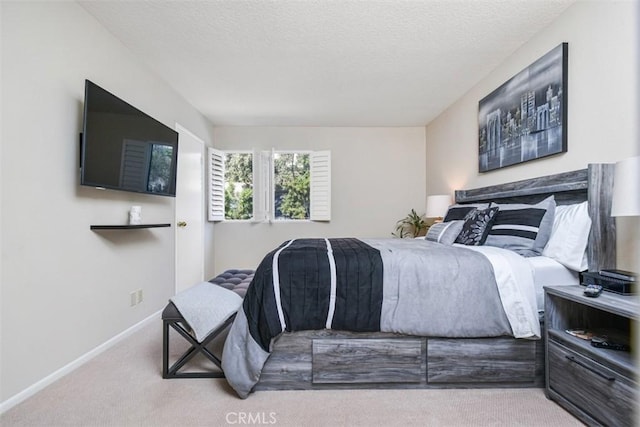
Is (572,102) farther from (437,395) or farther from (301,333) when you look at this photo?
(301,333)

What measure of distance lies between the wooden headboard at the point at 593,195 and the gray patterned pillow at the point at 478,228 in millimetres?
355

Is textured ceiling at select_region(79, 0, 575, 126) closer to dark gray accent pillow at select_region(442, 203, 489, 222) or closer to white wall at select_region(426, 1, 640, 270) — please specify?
white wall at select_region(426, 1, 640, 270)

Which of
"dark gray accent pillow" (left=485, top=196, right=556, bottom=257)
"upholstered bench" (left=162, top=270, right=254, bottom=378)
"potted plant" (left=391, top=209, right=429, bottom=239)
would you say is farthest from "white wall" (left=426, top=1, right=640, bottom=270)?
"upholstered bench" (left=162, top=270, right=254, bottom=378)

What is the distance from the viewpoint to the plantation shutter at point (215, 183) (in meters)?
4.69

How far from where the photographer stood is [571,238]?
6.16ft

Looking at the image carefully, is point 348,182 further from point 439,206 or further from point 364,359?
point 364,359

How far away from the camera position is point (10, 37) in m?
1.67

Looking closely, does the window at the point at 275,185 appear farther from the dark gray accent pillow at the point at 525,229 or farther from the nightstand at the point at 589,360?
the nightstand at the point at 589,360

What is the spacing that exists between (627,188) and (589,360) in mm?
834

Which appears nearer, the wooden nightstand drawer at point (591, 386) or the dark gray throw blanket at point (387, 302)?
the wooden nightstand drawer at point (591, 386)

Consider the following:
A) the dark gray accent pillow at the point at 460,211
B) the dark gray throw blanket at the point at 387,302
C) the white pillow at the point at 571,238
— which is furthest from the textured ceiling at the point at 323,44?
the dark gray throw blanket at the point at 387,302

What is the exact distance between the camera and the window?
4.94m

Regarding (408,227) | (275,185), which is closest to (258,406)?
(275,185)

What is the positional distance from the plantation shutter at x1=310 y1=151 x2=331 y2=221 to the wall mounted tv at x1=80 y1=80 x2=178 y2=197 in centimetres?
233
